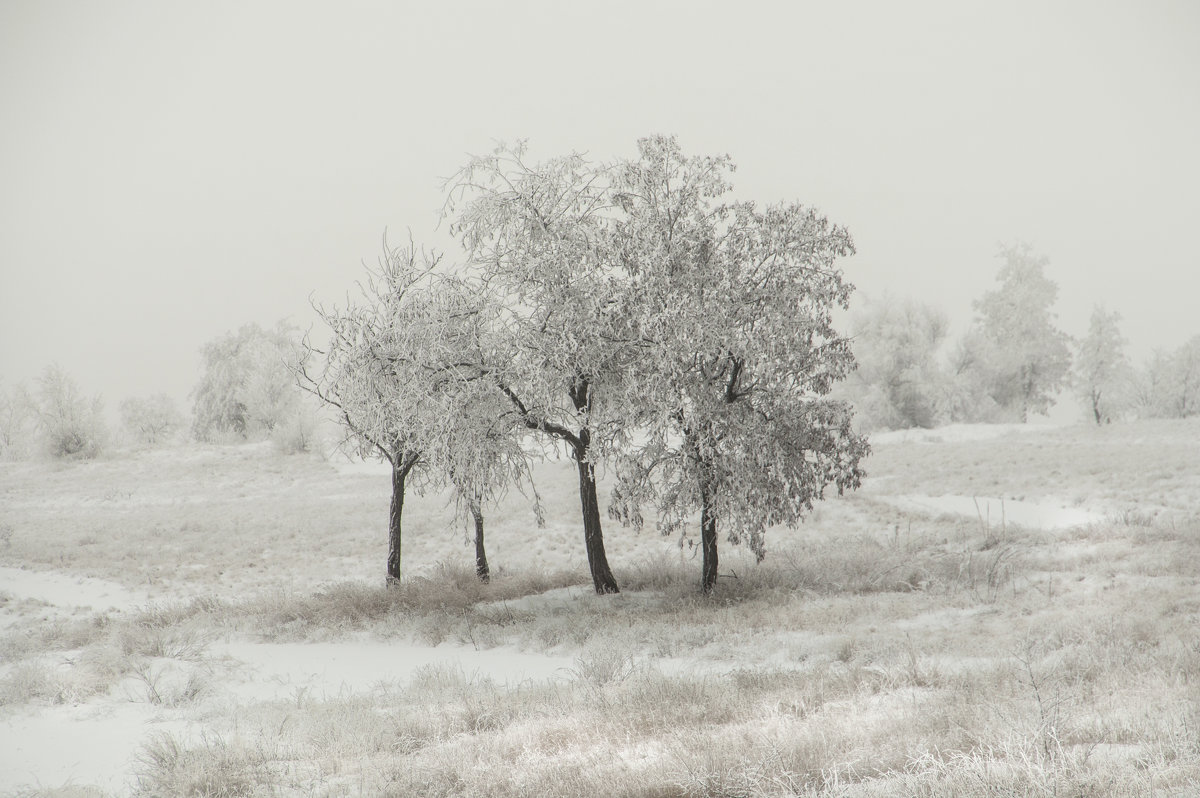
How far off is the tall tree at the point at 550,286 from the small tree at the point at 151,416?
53.6 metres

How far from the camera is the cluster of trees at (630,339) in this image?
1214 centimetres

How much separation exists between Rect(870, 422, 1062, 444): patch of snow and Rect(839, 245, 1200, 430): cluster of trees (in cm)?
411

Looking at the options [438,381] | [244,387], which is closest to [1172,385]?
[438,381]

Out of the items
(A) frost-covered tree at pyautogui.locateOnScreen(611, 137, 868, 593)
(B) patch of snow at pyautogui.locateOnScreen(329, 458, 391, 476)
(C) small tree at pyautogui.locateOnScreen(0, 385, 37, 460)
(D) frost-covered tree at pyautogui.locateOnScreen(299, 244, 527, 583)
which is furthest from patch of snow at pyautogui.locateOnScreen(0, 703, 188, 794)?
(C) small tree at pyautogui.locateOnScreen(0, 385, 37, 460)

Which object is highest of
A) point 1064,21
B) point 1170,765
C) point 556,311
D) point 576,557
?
point 1064,21

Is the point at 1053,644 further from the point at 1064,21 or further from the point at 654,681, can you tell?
the point at 1064,21

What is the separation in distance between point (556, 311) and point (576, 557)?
35.4 feet

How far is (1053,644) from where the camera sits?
8.55 metres

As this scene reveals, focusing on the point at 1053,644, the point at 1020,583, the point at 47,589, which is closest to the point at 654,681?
the point at 1053,644

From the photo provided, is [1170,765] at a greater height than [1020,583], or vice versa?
[1170,765]

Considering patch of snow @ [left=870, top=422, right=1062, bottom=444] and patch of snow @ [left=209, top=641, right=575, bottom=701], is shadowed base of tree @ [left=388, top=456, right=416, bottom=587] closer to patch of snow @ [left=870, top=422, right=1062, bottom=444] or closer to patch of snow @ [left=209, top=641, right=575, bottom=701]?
patch of snow @ [left=209, top=641, right=575, bottom=701]

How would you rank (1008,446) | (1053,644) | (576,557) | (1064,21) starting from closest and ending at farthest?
(1053,644) → (576,557) → (1008,446) → (1064,21)

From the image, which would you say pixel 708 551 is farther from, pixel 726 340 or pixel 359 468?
pixel 359 468

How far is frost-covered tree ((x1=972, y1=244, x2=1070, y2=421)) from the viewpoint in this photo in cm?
4094
